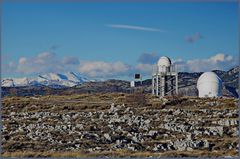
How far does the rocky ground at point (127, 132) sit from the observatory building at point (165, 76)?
4.26 m

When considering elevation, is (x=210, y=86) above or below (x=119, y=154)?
above

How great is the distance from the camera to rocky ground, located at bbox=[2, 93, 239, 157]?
37.9 ft

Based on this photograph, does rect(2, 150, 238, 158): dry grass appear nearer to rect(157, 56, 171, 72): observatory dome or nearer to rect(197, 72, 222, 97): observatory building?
rect(197, 72, 222, 97): observatory building

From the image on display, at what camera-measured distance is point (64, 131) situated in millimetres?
14227

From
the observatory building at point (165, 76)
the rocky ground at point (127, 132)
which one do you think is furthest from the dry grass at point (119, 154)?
the observatory building at point (165, 76)

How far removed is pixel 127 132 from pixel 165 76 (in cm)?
1195

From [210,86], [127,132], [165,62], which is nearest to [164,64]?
[165,62]

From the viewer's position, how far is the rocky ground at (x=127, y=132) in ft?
37.9

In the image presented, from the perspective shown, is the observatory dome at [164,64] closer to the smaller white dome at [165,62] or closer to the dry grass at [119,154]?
the smaller white dome at [165,62]

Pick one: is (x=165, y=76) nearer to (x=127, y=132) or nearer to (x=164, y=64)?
(x=164, y=64)

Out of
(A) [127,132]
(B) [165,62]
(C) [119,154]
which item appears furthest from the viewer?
(B) [165,62]

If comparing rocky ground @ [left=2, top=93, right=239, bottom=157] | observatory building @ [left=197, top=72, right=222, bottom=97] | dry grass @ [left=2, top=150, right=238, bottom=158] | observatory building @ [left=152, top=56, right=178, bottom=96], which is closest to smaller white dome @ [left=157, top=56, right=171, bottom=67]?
observatory building @ [left=152, top=56, right=178, bottom=96]

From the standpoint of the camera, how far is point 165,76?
25.8m

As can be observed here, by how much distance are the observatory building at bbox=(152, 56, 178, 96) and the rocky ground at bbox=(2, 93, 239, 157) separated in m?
4.26
